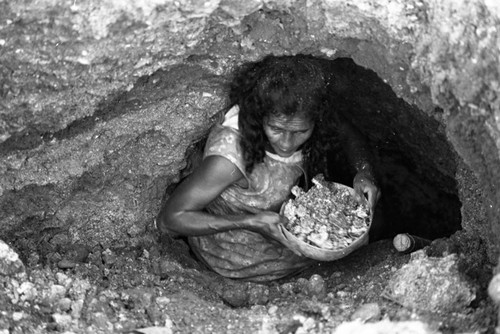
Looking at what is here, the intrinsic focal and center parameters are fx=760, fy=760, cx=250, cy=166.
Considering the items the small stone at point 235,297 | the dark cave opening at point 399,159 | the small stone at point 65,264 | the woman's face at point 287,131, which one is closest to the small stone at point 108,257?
the small stone at point 65,264

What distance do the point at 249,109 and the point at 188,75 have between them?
0.29 m

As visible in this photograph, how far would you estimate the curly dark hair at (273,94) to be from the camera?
2.87 meters

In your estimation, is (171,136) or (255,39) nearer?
(255,39)

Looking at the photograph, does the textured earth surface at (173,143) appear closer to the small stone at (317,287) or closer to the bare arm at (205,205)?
the small stone at (317,287)

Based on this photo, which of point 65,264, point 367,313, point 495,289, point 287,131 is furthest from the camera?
point 65,264

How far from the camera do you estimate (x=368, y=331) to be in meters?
2.53

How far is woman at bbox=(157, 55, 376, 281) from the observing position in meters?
2.92

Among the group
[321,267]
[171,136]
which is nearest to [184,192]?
[171,136]

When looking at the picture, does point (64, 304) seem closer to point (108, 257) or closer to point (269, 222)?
point (108, 257)

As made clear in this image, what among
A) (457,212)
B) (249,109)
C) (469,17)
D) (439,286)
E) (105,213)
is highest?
(469,17)

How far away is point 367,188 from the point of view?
3.40 m

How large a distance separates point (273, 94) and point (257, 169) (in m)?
0.47

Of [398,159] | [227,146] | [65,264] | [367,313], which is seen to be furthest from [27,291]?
[398,159]

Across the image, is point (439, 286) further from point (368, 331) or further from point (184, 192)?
point (184, 192)
